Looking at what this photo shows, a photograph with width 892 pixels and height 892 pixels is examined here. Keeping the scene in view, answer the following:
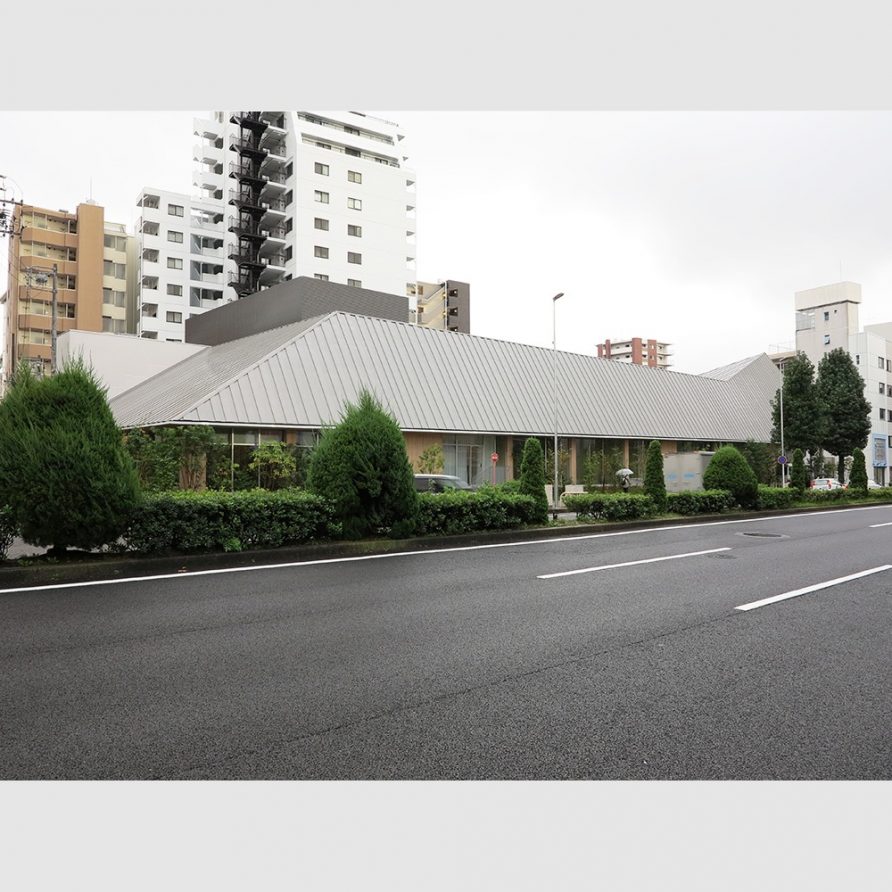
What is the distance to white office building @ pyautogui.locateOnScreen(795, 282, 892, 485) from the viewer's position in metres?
72.4

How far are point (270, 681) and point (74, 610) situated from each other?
11.8 ft

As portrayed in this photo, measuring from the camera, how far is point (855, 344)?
73.9 m

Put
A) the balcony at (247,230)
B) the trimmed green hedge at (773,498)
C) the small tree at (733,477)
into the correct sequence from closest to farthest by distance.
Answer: the small tree at (733,477)
the trimmed green hedge at (773,498)
the balcony at (247,230)

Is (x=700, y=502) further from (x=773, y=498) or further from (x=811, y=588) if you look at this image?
(x=811, y=588)

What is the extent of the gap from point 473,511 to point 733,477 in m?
12.2

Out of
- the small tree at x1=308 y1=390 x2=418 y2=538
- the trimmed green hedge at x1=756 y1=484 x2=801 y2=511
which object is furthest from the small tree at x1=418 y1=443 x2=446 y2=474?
the small tree at x1=308 y1=390 x2=418 y2=538

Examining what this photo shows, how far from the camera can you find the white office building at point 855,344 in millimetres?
72375

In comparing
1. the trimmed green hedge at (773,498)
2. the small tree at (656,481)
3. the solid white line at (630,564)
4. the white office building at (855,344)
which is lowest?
the solid white line at (630,564)

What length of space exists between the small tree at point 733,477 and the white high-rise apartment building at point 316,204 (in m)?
39.4

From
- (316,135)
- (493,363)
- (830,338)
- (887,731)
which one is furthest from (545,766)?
(830,338)

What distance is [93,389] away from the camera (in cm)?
1024

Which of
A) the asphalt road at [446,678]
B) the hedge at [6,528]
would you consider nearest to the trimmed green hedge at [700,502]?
the asphalt road at [446,678]

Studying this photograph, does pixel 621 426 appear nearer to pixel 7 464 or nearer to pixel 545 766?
pixel 7 464

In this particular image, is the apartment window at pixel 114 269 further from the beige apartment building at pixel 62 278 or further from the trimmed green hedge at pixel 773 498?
the trimmed green hedge at pixel 773 498
